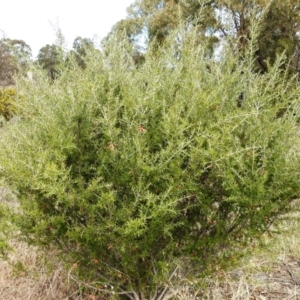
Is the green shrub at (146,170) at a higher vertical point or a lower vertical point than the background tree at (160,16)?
→ lower

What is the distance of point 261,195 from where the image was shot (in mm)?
1808

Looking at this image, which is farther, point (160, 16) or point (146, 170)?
point (160, 16)

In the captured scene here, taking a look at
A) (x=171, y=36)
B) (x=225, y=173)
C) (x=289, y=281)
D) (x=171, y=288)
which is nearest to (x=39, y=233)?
(x=171, y=288)

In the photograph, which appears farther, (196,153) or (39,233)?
(39,233)

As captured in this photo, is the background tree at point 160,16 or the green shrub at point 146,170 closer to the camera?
the green shrub at point 146,170

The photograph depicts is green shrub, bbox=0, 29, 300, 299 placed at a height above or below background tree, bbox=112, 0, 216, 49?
below

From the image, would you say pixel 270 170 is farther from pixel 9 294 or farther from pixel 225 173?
pixel 9 294

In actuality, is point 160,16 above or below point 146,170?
above

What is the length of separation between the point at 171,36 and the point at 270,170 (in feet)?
3.73

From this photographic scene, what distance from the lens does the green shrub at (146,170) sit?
1.81 m

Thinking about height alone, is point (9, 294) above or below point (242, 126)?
below

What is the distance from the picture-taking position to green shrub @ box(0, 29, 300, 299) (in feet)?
5.95

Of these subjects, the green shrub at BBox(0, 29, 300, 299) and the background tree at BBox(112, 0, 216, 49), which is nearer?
the green shrub at BBox(0, 29, 300, 299)

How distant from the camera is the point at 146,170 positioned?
5.88ft
